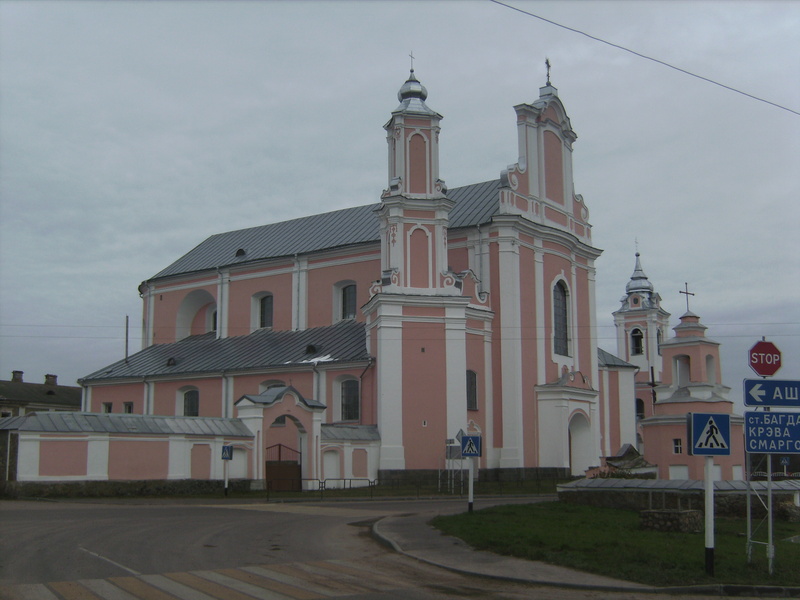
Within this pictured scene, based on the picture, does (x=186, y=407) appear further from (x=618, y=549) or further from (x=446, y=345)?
(x=618, y=549)

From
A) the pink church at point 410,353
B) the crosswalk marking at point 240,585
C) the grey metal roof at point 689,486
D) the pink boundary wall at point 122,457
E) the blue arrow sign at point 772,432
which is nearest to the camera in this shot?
the crosswalk marking at point 240,585

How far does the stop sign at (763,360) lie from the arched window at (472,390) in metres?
25.2

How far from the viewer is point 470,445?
2089 centimetres

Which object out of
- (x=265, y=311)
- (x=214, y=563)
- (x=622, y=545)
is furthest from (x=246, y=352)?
(x=622, y=545)

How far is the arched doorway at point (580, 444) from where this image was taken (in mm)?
Result: 40344

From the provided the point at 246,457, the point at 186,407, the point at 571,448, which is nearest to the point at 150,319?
the point at 186,407

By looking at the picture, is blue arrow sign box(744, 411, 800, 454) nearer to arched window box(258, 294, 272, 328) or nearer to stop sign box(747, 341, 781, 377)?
stop sign box(747, 341, 781, 377)

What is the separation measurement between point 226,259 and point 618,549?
40.4 metres

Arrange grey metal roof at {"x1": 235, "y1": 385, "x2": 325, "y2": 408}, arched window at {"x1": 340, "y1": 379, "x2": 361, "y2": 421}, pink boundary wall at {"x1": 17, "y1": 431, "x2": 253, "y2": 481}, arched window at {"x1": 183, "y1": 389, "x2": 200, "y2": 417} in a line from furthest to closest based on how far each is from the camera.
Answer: arched window at {"x1": 183, "y1": 389, "x2": 200, "y2": 417} → arched window at {"x1": 340, "y1": 379, "x2": 361, "y2": 421} → grey metal roof at {"x1": 235, "y1": 385, "x2": 325, "y2": 408} → pink boundary wall at {"x1": 17, "y1": 431, "x2": 253, "y2": 481}

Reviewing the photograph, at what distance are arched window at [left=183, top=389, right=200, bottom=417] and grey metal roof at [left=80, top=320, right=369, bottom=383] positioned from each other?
1.21 m

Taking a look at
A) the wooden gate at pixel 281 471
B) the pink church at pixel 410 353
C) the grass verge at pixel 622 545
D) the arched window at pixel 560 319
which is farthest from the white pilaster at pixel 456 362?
the grass verge at pixel 622 545

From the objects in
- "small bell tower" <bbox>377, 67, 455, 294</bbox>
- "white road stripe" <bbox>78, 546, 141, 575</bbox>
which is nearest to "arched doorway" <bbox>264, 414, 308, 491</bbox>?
"small bell tower" <bbox>377, 67, 455, 294</bbox>

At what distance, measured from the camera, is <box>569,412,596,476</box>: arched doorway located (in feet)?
132

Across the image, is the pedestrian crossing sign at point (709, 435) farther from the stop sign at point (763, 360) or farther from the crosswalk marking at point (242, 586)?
the crosswalk marking at point (242, 586)
